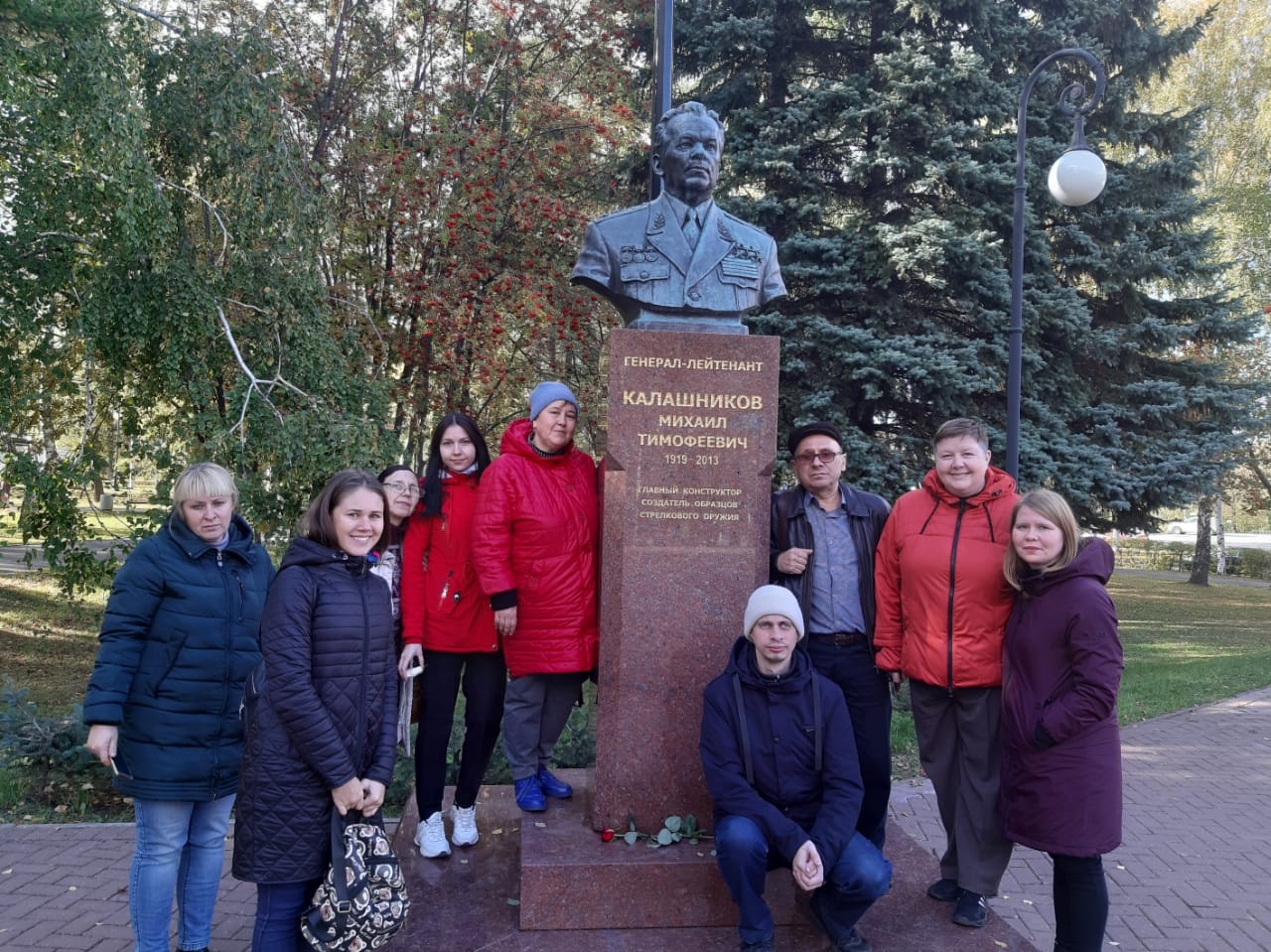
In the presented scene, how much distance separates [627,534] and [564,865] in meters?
1.29

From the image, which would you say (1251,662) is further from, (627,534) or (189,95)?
(189,95)

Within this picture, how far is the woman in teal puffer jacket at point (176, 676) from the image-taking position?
2996mm

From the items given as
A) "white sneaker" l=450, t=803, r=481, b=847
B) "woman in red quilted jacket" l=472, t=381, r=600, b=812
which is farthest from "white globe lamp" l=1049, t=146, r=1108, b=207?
"white sneaker" l=450, t=803, r=481, b=847

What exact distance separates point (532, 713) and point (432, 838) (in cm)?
66

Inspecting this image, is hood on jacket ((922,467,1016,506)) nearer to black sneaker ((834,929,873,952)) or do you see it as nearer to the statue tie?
the statue tie

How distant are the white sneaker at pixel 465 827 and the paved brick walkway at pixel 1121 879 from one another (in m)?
0.09

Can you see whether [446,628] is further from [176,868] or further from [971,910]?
[971,910]

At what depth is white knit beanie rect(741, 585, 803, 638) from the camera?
130 inches

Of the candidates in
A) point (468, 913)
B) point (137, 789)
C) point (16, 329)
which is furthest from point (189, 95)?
point (468, 913)

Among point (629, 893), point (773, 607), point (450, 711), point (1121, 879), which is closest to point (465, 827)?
point (450, 711)

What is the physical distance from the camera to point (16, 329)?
6449 millimetres

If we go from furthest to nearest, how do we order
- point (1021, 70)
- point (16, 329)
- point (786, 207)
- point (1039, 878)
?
point (1021, 70)
point (786, 207)
point (16, 329)
point (1039, 878)

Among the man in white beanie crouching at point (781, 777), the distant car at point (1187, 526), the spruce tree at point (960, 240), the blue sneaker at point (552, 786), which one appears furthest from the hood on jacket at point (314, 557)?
the distant car at point (1187, 526)

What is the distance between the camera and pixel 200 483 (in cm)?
309
